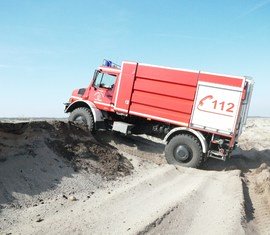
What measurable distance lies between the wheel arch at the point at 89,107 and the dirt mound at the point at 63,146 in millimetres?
1362

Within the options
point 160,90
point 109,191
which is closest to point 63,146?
point 109,191

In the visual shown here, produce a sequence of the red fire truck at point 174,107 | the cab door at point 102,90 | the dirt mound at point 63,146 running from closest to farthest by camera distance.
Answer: the dirt mound at point 63,146
the red fire truck at point 174,107
the cab door at point 102,90

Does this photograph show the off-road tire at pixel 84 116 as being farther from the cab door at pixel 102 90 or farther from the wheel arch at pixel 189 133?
the wheel arch at pixel 189 133

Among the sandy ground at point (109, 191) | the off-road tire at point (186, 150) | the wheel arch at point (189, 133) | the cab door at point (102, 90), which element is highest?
the cab door at point (102, 90)

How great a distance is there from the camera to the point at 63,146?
441 inches

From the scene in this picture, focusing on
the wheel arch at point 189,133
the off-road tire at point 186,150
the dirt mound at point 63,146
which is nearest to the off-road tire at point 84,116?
the dirt mound at point 63,146

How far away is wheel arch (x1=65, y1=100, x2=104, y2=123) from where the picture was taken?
14.2 metres

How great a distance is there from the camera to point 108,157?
11.8 metres

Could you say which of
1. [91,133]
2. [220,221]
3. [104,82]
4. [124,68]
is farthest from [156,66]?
[220,221]

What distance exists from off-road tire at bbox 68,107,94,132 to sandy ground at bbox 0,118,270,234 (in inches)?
43.4

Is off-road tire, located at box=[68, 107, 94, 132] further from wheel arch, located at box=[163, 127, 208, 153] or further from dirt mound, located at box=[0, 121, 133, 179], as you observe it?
wheel arch, located at box=[163, 127, 208, 153]

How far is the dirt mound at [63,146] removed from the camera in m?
9.97

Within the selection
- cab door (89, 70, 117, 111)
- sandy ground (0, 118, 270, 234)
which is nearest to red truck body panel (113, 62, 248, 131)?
cab door (89, 70, 117, 111)

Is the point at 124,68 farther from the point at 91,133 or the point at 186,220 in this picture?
the point at 186,220
